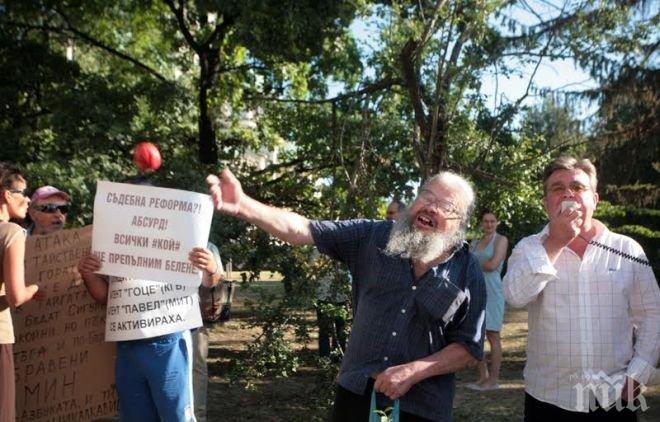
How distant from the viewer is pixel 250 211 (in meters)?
3.02

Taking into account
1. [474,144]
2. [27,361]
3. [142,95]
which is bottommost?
[27,361]

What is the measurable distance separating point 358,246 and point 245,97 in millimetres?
8341

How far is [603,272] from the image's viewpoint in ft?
10.2

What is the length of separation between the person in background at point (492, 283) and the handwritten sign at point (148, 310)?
13.3 ft

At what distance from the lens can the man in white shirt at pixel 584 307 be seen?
307cm

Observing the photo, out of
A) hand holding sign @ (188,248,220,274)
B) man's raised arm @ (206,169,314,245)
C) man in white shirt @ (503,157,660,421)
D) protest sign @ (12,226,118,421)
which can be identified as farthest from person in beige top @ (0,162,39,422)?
man in white shirt @ (503,157,660,421)

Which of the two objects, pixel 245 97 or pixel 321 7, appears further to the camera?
pixel 245 97

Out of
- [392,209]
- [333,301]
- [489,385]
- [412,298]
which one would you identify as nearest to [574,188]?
[412,298]

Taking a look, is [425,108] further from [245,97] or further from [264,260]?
[245,97]

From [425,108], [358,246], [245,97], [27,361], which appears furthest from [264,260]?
[245,97]

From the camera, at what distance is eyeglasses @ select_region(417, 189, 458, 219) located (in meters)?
3.18

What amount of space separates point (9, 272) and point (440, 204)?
7.21 feet

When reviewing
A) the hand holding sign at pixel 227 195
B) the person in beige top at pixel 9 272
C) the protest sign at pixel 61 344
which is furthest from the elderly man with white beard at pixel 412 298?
the protest sign at pixel 61 344

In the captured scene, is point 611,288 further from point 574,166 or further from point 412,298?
point 412,298
